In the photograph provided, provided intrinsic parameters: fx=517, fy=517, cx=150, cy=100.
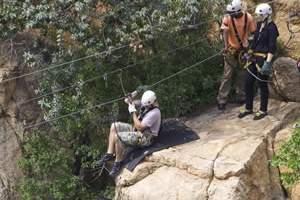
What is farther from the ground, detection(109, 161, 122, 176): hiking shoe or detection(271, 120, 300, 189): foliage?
detection(271, 120, 300, 189): foliage

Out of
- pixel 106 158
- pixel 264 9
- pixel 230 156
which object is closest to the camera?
pixel 230 156

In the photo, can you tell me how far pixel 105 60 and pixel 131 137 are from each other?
7.48 feet

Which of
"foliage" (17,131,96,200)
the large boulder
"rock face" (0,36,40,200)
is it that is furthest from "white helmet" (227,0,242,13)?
"rock face" (0,36,40,200)

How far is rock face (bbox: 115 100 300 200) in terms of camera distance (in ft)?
27.8

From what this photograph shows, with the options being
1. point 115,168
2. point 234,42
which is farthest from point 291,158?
point 115,168

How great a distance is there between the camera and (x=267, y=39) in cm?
923

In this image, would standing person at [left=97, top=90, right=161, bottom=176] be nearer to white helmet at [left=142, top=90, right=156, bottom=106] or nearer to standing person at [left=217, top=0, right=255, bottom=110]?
white helmet at [left=142, top=90, right=156, bottom=106]

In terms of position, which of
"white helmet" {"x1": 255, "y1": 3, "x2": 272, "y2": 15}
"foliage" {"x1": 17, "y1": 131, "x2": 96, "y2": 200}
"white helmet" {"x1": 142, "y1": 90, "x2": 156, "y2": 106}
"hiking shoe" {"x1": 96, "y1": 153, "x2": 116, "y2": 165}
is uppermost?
"white helmet" {"x1": 255, "y1": 3, "x2": 272, "y2": 15}

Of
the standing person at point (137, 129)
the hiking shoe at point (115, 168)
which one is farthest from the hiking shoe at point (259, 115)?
the hiking shoe at point (115, 168)

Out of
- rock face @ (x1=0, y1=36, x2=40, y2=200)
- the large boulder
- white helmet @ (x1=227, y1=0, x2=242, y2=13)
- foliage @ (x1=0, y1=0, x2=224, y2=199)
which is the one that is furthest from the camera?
rock face @ (x1=0, y1=36, x2=40, y2=200)

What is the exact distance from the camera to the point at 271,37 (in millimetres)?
9094

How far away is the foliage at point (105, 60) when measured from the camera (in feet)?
34.4

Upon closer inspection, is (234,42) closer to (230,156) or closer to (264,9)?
(264,9)

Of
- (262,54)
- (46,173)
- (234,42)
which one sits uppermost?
(234,42)
